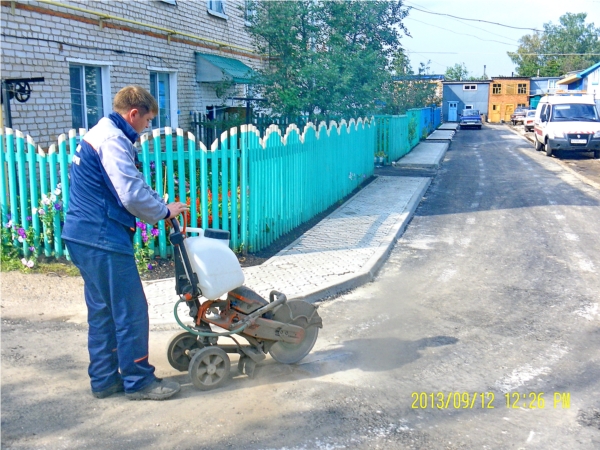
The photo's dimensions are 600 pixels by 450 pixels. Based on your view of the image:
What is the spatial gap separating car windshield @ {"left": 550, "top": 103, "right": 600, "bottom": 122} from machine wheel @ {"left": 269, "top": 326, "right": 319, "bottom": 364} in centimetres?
2121

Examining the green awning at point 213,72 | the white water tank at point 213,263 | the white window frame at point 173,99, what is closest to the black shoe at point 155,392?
the white water tank at point 213,263

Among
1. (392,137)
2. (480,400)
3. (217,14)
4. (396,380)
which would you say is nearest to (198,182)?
(396,380)

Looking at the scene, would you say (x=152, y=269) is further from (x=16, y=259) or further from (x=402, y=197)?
(x=402, y=197)

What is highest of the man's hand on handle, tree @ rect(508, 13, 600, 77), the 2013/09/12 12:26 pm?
tree @ rect(508, 13, 600, 77)

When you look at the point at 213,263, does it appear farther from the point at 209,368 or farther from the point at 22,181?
the point at 22,181

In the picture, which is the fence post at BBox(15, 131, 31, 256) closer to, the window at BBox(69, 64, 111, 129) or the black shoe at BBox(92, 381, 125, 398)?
the black shoe at BBox(92, 381, 125, 398)

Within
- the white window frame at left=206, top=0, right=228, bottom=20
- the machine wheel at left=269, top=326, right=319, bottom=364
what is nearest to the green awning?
the white window frame at left=206, top=0, right=228, bottom=20

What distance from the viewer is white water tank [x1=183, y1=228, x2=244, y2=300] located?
436cm

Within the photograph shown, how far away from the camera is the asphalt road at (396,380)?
12.7 ft

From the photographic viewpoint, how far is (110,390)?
14.3ft

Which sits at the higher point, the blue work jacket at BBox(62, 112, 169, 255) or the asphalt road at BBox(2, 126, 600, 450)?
the blue work jacket at BBox(62, 112, 169, 255)

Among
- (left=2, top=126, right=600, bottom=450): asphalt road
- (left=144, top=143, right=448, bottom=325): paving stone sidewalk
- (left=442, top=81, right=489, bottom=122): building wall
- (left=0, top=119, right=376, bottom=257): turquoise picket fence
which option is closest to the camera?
(left=2, top=126, right=600, bottom=450): asphalt road

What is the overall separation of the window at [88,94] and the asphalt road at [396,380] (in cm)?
655

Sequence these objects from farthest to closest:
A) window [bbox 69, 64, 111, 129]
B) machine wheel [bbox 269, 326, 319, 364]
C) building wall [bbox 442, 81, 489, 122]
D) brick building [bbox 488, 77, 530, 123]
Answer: brick building [bbox 488, 77, 530, 123], building wall [bbox 442, 81, 489, 122], window [bbox 69, 64, 111, 129], machine wheel [bbox 269, 326, 319, 364]
